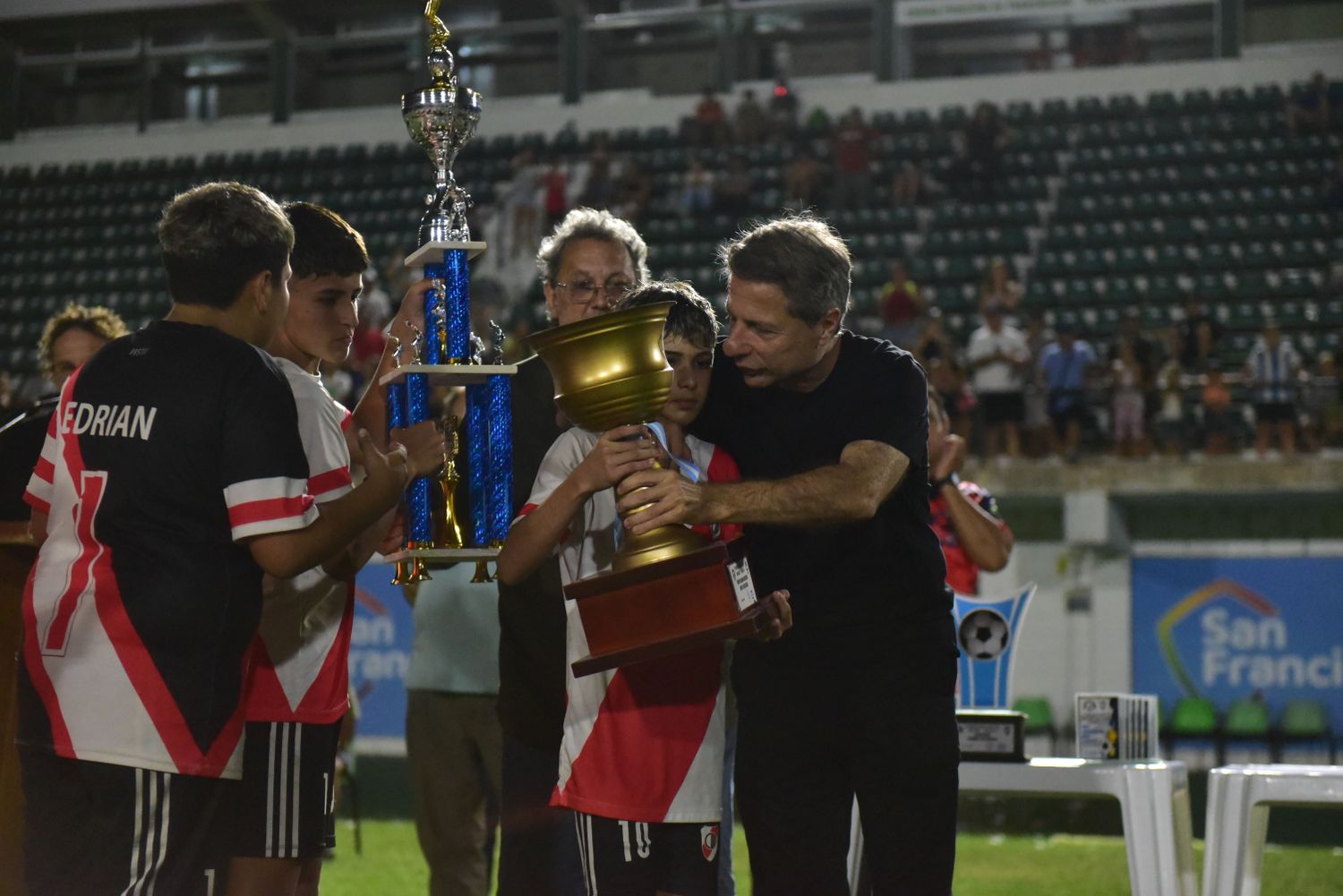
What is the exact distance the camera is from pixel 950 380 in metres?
11.4

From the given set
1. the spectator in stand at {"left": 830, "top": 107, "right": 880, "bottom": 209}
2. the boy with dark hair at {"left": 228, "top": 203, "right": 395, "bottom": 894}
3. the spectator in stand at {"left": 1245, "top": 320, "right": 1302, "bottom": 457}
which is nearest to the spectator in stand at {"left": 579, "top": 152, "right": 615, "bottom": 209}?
the spectator in stand at {"left": 830, "top": 107, "right": 880, "bottom": 209}

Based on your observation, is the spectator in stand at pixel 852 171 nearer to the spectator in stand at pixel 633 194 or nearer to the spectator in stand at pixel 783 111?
the spectator in stand at pixel 783 111

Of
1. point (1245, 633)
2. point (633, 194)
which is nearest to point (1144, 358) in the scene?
point (1245, 633)

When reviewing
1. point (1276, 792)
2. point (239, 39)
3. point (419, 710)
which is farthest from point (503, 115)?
point (1276, 792)

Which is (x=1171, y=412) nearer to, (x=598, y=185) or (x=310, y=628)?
(x=598, y=185)

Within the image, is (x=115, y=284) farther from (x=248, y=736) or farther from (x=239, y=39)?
(x=248, y=736)

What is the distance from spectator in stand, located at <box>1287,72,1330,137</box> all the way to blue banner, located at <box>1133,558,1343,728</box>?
7990 millimetres

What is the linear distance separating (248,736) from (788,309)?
1.24 m

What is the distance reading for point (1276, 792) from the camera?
11.9 feet

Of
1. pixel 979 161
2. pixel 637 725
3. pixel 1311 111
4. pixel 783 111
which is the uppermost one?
pixel 783 111

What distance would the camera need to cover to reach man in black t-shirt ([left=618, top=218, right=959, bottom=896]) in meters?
2.74

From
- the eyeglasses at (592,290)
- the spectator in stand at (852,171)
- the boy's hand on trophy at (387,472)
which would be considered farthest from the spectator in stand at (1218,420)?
the boy's hand on trophy at (387,472)

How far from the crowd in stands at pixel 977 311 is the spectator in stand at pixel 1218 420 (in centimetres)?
1

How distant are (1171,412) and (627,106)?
35.1 ft
